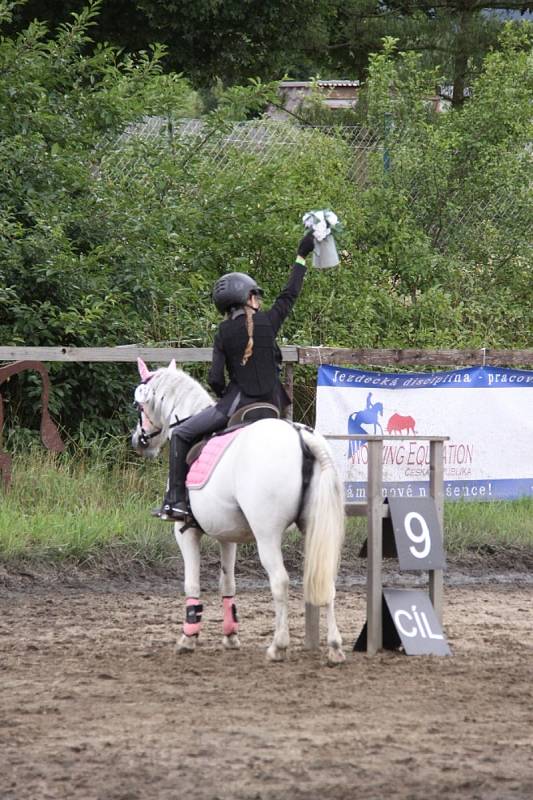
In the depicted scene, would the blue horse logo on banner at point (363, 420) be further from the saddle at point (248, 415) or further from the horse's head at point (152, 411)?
the saddle at point (248, 415)

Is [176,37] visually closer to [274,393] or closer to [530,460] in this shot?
[530,460]

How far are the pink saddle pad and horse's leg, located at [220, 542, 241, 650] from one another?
2.21 ft

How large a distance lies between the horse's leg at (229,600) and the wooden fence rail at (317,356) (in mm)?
4123

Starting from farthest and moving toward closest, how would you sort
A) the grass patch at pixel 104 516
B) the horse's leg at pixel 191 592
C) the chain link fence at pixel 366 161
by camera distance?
the chain link fence at pixel 366 161
the grass patch at pixel 104 516
the horse's leg at pixel 191 592

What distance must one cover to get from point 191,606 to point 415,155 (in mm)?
10217

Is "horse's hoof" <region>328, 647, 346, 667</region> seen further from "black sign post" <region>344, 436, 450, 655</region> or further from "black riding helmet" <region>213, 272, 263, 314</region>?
"black riding helmet" <region>213, 272, 263, 314</region>

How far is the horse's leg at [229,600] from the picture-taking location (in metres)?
8.86

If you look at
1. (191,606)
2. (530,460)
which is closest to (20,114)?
(530,460)

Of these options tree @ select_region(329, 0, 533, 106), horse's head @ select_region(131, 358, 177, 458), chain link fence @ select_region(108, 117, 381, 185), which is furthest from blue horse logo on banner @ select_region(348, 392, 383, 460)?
tree @ select_region(329, 0, 533, 106)

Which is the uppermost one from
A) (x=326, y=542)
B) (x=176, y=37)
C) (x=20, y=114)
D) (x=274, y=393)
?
(x=176, y=37)

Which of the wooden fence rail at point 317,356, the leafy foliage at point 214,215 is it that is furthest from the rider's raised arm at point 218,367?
the leafy foliage at point 214,215

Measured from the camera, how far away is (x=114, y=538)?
12016 millimetres

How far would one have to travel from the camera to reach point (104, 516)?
12.3 meters

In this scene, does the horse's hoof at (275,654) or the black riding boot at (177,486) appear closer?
the horse's hoof at (275,654)
